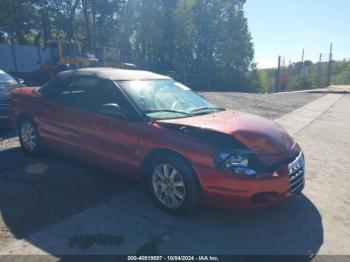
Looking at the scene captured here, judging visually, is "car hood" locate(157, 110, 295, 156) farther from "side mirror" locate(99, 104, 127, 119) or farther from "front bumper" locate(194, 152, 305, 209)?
"side mirror" locate(99, 104, 127, 119)

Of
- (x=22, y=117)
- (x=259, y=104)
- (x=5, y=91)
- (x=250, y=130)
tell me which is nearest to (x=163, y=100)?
(x=250, y=130)

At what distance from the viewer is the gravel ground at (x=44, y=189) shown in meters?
3.72

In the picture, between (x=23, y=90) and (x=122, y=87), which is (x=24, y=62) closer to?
(x=23, y=90)

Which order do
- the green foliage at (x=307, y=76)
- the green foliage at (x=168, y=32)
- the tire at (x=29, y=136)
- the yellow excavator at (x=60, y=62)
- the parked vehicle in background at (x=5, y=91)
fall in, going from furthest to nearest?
the green foliage at (x=168, y=32) → the green foliage at (x=307, y=76) → the yellow excavator at (x=60, y=62) → the parked vehicle in background at (x=5, y=91) → the tire at (x=29, y=136)

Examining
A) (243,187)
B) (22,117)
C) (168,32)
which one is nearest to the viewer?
(243,187)

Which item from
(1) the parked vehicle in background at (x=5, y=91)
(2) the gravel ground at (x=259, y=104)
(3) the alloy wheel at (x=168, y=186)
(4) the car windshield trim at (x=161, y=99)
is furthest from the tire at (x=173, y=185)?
(2) the gravel ground at (x=259, y=104)

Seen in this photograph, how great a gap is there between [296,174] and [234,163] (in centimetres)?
87

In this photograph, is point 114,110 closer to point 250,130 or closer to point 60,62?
point 250,130

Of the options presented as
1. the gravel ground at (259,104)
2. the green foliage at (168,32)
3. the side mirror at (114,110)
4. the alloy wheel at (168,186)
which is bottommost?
the gravel ground at (259,104)

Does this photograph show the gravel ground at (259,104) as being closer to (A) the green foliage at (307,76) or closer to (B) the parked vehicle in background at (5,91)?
(B) the parked vehicle in background at (5,91)

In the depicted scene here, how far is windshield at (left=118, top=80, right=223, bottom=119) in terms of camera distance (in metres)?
4.39

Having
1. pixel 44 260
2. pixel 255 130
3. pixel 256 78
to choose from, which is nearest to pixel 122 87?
pixel 255 130

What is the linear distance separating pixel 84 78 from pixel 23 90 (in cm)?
151

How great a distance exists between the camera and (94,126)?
461 centimetres
